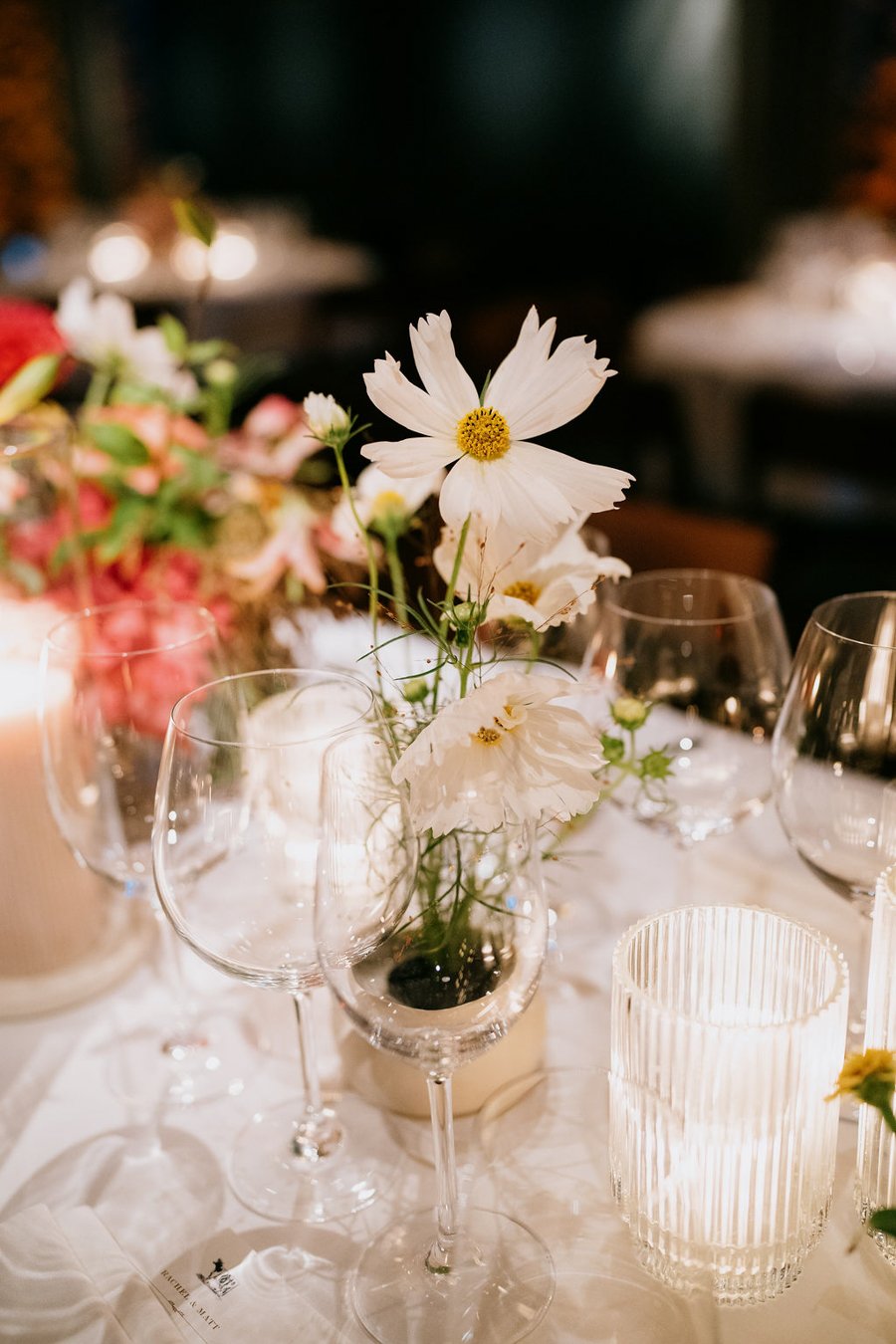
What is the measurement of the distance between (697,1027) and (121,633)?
541 millimetres

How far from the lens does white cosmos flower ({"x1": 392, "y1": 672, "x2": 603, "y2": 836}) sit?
0.53m

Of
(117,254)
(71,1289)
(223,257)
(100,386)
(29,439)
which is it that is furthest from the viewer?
(117,254)

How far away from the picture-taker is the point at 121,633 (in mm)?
901

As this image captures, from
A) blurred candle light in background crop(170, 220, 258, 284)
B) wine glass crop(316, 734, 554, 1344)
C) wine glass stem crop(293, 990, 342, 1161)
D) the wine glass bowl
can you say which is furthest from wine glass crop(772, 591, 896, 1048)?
blurred candle light in background crop(170, 220, 258, 284)

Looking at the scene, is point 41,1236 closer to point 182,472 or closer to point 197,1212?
point 197,1212

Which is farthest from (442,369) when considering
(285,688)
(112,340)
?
(112,340)

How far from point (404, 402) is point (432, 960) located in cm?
29

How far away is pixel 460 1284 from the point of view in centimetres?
65

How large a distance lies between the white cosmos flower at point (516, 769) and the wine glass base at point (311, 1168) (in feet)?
1.01

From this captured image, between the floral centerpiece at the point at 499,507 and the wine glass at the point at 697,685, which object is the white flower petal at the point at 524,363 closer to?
the floral centerpiece at the point at 499,507

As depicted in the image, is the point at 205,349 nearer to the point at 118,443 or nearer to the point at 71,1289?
the point at 118,443

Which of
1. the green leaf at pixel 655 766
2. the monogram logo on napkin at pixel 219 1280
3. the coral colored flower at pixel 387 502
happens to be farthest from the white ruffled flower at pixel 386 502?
the monogram logo on napkin at pixel 219 1280

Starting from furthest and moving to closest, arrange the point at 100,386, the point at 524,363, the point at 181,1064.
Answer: the point at 100,386 < the point at 181,1064 < the point at 524,363

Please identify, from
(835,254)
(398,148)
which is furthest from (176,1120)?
(398,148)
